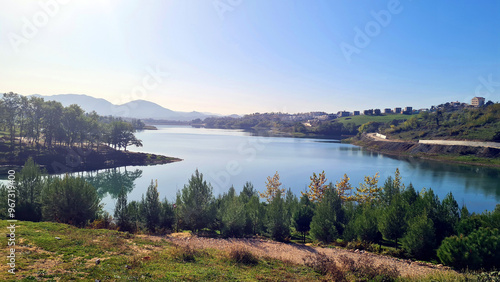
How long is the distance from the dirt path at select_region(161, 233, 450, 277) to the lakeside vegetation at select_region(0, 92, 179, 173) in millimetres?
44426

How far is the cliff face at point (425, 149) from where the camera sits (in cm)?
6438

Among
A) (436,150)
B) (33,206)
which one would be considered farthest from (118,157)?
(436,150)

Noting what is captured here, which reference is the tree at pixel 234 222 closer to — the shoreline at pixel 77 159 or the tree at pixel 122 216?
the tree at pixel 122 216

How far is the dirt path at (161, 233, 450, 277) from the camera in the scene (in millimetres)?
14125

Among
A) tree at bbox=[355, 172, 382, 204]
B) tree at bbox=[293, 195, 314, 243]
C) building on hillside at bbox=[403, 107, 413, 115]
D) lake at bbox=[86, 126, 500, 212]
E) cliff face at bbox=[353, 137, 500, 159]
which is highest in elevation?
building on hillside at bbox=[403, 107, 413, 115]

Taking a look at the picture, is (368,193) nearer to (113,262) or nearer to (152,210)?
(152,210)

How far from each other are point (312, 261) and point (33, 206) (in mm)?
18381

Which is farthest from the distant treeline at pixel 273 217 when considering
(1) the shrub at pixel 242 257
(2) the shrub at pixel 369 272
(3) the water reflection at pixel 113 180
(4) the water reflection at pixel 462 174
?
(4) the water reflection at pixel 462 174

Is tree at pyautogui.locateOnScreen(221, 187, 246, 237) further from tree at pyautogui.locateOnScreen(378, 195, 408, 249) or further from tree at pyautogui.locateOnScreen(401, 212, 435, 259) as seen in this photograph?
tree at pyautogui.locateOnScreen(401, 212, 435, 259)

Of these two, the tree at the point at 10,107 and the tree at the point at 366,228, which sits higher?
the tree at the point at 10,107

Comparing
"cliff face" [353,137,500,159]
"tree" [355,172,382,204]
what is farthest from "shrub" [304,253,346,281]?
"cliff face" [353,137,500,159]

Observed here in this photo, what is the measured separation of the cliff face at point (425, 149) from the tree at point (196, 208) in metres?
69.8

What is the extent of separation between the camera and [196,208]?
66.5ft

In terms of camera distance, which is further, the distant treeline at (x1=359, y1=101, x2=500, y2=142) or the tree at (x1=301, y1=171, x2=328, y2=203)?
the distant treeline at (x1=359, y1=101, x2=500, y2=142)
